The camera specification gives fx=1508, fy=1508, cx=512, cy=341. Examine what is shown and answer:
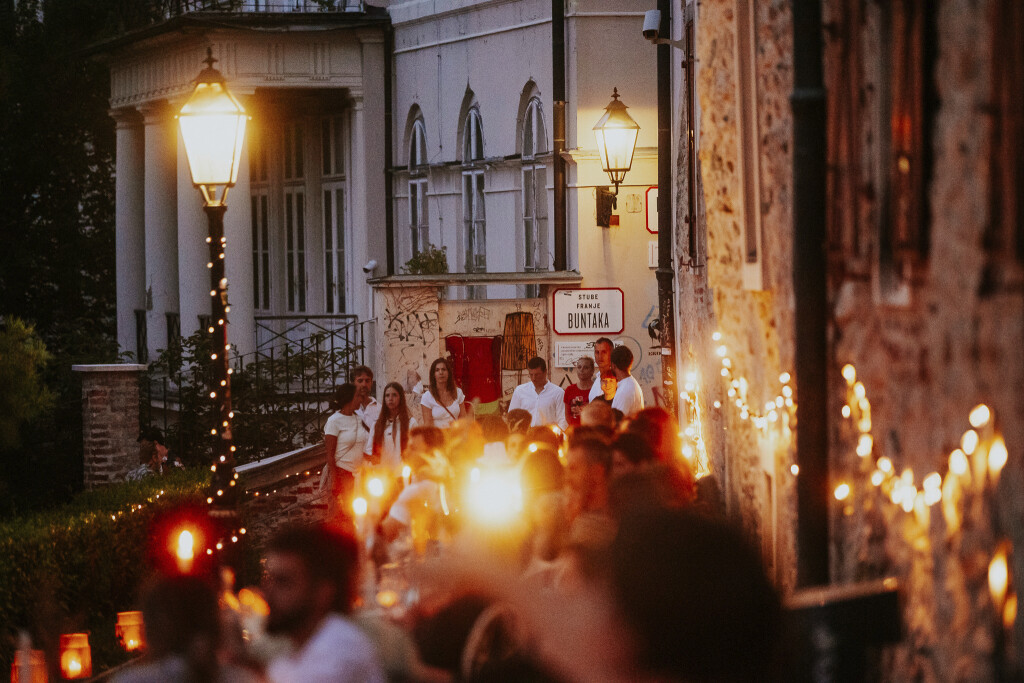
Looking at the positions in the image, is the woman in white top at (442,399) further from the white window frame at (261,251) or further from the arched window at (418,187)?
the white window frame at (261,251)

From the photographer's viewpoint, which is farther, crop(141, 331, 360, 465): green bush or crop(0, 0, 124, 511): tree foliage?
crop(0, 0, 124, 511): tree foliage

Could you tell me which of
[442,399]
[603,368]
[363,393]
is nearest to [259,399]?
[442,399]

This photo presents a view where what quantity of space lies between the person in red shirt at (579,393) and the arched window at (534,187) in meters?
7.35

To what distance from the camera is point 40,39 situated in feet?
92.2

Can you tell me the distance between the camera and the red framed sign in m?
17.4

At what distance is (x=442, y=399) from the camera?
13.0 meters

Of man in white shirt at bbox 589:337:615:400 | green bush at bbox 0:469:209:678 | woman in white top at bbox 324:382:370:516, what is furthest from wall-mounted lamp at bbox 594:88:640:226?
green bush at bbox 0:469:209:678

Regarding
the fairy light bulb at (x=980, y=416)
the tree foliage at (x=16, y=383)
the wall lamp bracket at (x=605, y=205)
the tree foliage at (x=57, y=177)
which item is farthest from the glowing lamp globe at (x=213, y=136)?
the tree foliage at (x=57, y=177)

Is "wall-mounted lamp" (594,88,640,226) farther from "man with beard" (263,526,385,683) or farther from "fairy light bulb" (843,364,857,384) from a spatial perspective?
"man with beard" (263,526,385,683)


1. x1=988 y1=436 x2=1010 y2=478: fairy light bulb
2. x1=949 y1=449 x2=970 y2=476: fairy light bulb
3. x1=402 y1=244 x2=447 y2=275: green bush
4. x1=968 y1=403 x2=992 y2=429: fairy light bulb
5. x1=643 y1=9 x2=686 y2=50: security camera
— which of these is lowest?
x1=949 y1=449 x2=970 y2=476: fairy light bulb

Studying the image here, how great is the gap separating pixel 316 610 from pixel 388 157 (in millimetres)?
20001

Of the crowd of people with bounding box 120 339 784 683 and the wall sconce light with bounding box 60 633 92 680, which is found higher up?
the crowd of people with bounding box 120 339 784 683

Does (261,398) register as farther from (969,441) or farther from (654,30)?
(969,441)

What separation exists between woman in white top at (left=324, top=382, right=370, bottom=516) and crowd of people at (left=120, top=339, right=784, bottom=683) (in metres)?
4.35
